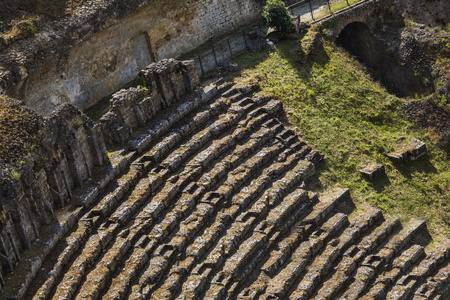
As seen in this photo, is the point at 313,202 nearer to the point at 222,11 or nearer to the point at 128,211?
the point at 128,211

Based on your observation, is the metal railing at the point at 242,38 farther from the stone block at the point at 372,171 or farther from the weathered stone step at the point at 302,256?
the weathered stone step at the point at 302,256

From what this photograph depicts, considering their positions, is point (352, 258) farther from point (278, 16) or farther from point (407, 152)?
point (278, 16)

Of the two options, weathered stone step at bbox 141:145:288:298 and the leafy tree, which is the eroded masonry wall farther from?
weathered stone step at bbox 141:145:288:298

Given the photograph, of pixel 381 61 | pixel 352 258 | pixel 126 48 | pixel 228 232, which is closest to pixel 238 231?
pixel 228 232

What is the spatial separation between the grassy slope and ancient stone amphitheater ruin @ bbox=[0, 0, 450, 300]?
0.66m

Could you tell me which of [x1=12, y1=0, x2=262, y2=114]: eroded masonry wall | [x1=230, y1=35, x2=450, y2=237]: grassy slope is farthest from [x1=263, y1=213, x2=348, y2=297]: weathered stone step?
[x1=12, y1=0, x2=262, y2=114]: eroded masonry wall

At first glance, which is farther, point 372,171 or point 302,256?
point 372,171

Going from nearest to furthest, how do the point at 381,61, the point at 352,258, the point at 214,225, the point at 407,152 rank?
the point at 214,225, the point at 352,258, the point at 407,152, the point at 381,61

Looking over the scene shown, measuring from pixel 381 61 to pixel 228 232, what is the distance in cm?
1186

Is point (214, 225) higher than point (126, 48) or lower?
lower

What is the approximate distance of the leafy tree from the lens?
24.0m

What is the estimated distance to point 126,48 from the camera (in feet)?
72.5

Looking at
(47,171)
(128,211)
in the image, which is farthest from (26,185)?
(128,211)

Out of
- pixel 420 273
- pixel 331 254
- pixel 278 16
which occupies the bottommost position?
pixel 420 273
